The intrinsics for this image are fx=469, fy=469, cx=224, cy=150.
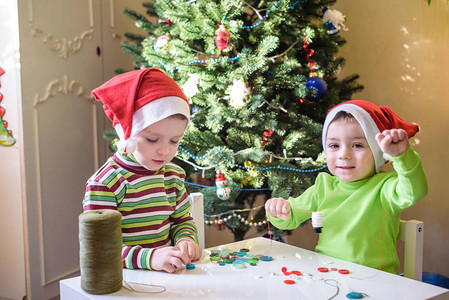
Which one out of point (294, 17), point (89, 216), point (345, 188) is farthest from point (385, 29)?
point (89, 216)

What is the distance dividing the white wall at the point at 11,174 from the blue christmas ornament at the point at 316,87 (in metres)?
1.33

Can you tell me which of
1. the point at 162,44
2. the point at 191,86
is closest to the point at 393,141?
the point at 191,86

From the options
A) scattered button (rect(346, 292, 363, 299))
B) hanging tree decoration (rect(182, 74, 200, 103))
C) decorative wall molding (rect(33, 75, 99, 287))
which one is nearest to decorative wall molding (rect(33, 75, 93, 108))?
decorative wall molding (rect(33, 75, 99, 287))

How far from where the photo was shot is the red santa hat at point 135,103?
1.12 meters

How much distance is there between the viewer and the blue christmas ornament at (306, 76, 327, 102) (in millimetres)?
1814

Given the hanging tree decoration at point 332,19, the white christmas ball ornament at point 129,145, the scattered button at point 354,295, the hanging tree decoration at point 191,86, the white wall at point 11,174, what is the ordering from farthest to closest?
the white wall at point 11,174, the hanging tree decoration at point 332,19, the hanging tree decoration at point 191,86, the white christmas ball ornament at point 129,145, the scattered button at point 354,295

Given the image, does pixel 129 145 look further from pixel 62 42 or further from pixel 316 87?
pixel 62 42

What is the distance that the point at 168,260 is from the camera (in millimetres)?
1017

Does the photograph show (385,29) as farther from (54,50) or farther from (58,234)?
(58,234)

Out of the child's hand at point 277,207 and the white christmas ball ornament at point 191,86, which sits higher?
the white christmas ball ornament at point 191,86

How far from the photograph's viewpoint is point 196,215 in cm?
132

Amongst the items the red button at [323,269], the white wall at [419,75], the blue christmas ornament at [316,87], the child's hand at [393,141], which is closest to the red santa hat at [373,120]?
the child's hand at [393,141]

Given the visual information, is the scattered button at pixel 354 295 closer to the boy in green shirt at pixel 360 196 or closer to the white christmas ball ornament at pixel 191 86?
the boy in green shirt at pixel 360 196

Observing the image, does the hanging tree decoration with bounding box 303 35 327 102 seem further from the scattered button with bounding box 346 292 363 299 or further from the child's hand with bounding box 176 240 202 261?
the scattered button with bounding box 346 292 363 299
